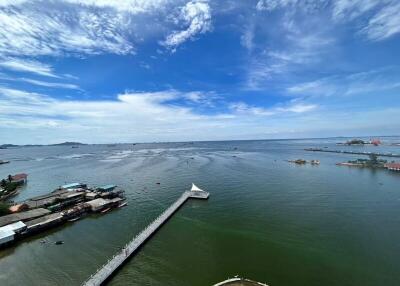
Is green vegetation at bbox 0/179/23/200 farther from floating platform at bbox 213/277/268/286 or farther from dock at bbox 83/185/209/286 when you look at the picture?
floating platform at bbox 213/277/268/286

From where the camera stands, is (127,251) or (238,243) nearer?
(127,251)

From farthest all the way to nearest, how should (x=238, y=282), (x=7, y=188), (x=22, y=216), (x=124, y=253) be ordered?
(x=7, y=188) → (x=22, y=216) → (x=124, y=253) → (x=238, y=282)

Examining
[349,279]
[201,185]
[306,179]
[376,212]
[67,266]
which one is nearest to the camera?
[349,279]

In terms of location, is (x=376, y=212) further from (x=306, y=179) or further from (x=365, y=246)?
(x=306, y=179)

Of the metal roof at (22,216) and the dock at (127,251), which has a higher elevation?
the metal roof at (22,216)

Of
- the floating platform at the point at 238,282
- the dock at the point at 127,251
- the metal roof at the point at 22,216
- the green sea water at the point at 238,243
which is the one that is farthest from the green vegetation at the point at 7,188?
the floating platform at the point at 238,282

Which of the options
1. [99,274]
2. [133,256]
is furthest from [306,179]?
[99,274]

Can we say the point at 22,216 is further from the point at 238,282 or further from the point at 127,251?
the point at 238,282

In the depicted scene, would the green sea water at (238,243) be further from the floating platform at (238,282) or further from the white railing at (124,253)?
the floating platform at (238,282)

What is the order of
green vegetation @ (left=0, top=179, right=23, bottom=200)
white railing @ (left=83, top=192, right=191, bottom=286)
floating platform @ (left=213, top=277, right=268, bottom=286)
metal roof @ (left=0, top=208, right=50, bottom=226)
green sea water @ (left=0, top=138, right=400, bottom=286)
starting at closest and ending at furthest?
floating platform @ (left=213, top=277, right=268, bottom=286) < white railing @ (left=83, top=192, right=191, bottom=286) < green sea water @ (left=0, top=138, right=400, bottom=286) < metal roof @ (left=0, top=208, right=50, bottom=226) < green vegetation @ (left=0, top=179, right=23, bottom=200)

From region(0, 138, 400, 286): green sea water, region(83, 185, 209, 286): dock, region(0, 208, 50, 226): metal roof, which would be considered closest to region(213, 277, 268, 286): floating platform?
region(0, 138, 400, 286): green sea water

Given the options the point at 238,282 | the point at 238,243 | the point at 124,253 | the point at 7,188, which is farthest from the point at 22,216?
the point at 238,282
